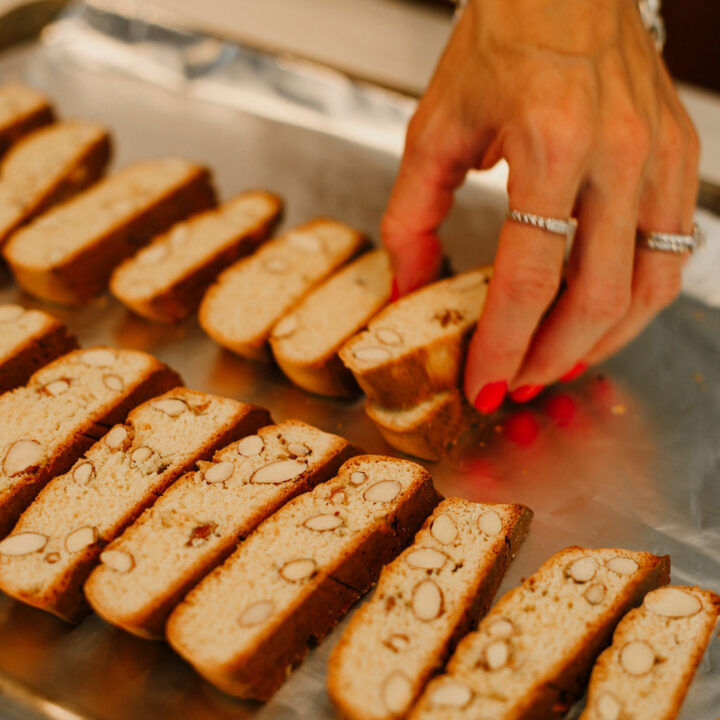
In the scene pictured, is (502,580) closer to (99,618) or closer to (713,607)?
(713,607)

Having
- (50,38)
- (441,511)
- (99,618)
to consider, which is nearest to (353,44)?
(50,38)

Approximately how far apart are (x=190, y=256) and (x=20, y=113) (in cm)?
139

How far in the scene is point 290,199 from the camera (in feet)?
12.5

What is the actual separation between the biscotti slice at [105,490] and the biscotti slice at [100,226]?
90cm

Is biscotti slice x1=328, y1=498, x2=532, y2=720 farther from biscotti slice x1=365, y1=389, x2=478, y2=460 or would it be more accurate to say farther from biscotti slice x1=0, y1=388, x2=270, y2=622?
biscotti slice x1=0, y1=388, x2=270, y2=622

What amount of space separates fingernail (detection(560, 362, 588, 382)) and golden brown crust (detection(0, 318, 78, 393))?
5.97 feet

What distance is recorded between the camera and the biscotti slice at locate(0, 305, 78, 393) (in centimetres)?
295

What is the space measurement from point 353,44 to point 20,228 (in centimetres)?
210

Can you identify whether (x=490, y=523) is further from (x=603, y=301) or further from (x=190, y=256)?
(x=190, y=256)

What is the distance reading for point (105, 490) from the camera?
251 centimetres

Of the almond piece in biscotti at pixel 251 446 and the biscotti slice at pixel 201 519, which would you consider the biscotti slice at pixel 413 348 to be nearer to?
the biscotti slice at pixel 201 519

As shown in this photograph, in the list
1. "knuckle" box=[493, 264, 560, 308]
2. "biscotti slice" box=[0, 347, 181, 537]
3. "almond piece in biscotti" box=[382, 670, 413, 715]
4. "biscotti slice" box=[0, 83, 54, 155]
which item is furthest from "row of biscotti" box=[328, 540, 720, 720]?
"biscotti slice" box=[0, 83, 54, 155]

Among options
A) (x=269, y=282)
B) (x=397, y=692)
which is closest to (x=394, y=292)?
(x=269, y=282)

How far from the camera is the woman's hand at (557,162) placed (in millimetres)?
2221
